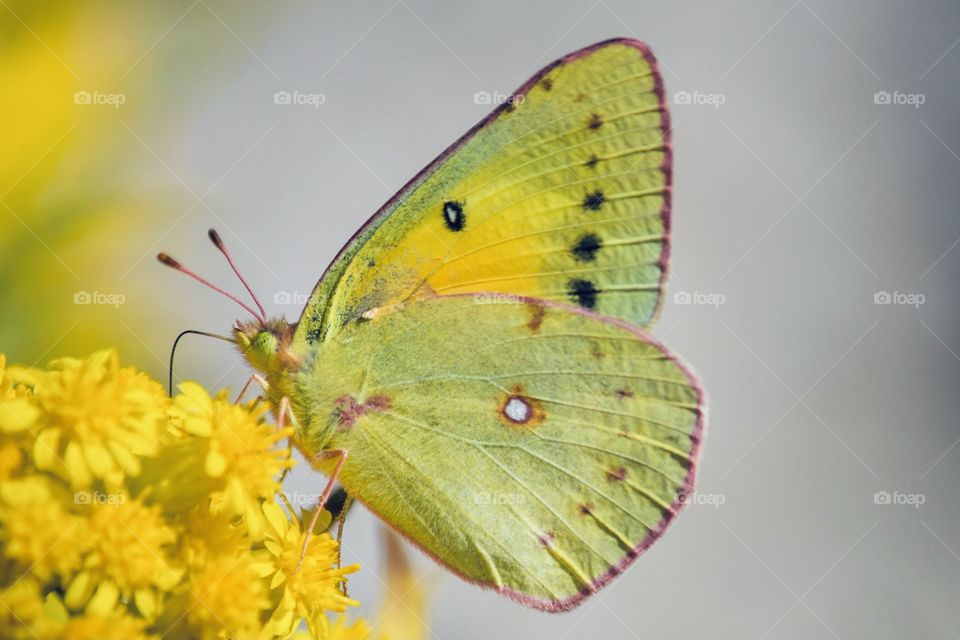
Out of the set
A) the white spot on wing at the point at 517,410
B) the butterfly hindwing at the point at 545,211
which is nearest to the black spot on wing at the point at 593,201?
the butterfly hindwing at the point at 545,211

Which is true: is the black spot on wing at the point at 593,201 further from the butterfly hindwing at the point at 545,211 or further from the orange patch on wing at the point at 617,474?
the orange patch on wing at the point at 617,474

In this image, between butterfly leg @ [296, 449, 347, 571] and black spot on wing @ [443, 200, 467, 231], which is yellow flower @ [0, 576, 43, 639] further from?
Result: black spot on wing @ [443, 200, 467, 231]

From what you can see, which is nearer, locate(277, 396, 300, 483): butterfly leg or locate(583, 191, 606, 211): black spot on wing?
locate(277, 396, 300, 483): butterfly leg

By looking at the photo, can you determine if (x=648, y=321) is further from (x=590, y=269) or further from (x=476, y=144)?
(x=476, y=144)

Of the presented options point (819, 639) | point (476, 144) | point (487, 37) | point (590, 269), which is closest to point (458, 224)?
point (476, 144)

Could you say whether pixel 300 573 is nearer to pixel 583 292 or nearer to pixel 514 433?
pixel 514 433

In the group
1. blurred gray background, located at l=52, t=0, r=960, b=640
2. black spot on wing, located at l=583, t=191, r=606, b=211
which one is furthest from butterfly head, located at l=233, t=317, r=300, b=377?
blurred gray background, located at l=52, t=0, r=960, b=640

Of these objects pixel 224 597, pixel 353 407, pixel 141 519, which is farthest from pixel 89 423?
pixel 353 407
